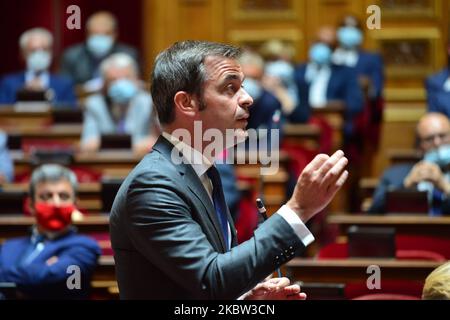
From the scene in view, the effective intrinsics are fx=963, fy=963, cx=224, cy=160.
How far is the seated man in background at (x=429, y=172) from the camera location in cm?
485

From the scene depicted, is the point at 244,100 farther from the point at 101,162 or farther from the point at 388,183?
the point at 101,162

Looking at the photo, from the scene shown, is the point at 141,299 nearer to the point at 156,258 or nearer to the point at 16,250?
the point at 156,258

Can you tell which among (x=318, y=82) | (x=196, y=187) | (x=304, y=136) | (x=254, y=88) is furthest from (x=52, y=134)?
(x=196, y=187)

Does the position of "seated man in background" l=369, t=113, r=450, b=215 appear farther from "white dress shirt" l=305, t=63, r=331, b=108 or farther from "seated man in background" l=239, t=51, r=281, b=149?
"white dress shirt" l=305, t=63, r=331, b=108

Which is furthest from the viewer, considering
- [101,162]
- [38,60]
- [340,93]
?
[38,60]

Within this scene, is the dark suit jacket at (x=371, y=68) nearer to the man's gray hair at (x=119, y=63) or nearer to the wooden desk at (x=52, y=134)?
the man's gray hair at (x=119, y=63)

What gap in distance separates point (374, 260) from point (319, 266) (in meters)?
0.24

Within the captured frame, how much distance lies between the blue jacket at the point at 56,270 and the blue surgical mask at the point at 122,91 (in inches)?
134

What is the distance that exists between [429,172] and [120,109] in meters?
2.90

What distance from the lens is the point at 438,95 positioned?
645 cm

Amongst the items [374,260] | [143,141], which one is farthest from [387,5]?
[374,260]

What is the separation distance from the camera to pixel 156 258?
5.81ft

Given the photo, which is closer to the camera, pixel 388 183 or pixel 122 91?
pixel 388 183

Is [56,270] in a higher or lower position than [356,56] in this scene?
lower
